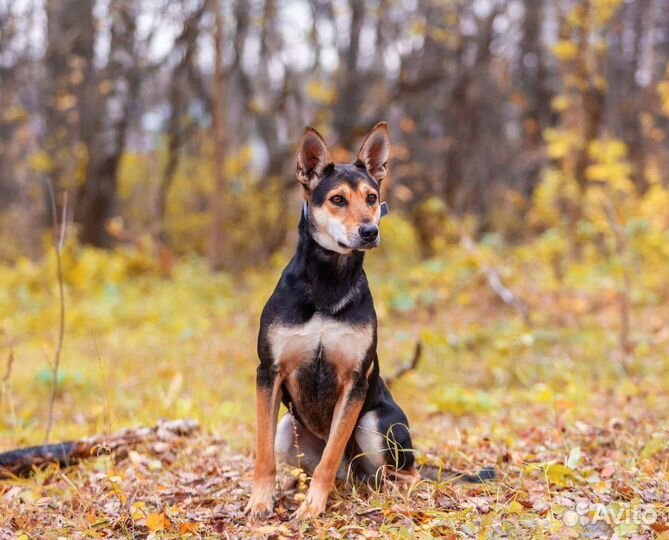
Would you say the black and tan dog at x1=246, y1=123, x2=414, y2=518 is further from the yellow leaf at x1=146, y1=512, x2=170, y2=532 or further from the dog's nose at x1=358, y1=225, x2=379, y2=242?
the yellow leaf at x1=146, y1=512, x2=170, y2=532

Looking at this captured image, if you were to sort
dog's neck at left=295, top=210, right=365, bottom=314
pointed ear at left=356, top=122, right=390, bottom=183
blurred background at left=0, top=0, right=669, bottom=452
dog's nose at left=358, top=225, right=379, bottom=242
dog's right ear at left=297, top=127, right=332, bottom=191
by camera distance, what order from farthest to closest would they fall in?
blurred background at left=0, top=0, right=669, bottom=452
pointed ear at left=356, top=122, right=390, bottom=183
dog's right ear at left=297, top=127, right=332, bottom=191
dog's neck at left=295, top=210, right=365, bottom=314
dog's nose at left=358, top=225, right=379, bottom=242

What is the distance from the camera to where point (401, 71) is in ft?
55.9

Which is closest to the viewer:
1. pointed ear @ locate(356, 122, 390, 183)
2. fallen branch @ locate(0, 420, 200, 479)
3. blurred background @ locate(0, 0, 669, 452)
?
pointed ear @ locate(356, 122, 390, 183)

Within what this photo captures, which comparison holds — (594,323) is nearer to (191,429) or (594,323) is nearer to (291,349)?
(191,429)

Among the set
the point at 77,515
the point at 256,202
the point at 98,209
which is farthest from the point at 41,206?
the point at 77,515

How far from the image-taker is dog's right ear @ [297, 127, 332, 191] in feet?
13.3

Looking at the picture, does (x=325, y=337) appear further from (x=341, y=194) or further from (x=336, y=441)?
(x=341, y=194)

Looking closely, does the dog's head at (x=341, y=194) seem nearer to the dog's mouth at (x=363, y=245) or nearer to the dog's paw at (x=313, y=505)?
the dog's mouth at (x=363, y=245)

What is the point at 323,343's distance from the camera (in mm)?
3795

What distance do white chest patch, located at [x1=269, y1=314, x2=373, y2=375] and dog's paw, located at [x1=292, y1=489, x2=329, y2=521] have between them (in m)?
0.67

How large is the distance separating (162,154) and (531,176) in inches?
442

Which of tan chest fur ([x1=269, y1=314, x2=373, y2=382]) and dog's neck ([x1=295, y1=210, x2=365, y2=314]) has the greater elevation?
dog's neck ([x1=295, y1=210, x2=365, y2=314])

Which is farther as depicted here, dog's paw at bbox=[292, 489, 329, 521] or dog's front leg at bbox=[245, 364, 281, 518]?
dog's front leg at bbox=[245, 364, 281, 518]

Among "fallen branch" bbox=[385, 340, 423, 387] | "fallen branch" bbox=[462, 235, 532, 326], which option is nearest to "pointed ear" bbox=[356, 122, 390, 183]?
"fallen branch" bbox=[385, 340, 423, 387]
